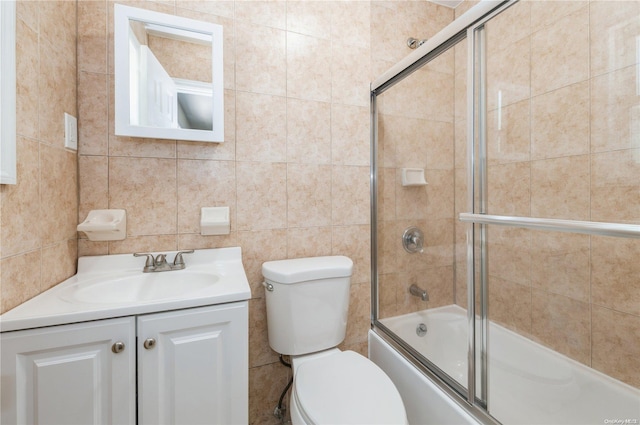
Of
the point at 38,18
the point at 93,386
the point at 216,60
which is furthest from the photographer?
the point at 216,60

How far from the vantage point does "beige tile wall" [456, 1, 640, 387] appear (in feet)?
3.04

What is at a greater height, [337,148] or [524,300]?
[337,148]

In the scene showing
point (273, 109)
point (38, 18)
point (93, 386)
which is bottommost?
point (93, 386)

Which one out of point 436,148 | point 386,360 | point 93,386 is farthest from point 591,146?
point 93,386

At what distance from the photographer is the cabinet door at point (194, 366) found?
85 cm

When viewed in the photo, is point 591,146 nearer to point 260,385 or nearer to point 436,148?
point 436,148

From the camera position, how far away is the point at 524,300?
1226 millimetres

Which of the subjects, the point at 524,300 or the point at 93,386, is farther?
the point at 524,300

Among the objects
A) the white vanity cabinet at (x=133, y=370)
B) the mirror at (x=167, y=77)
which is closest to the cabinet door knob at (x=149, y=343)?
the white vanity cabinet at (x=133, y=370)

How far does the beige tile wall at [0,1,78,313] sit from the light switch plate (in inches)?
0.9

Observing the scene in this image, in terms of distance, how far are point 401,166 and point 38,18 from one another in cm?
153

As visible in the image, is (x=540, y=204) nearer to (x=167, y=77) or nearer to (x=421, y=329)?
(x=421, y=329)

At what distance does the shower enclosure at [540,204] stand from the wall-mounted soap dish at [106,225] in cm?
135

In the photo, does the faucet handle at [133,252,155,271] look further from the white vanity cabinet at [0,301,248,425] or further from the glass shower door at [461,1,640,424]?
the glass shower door at [461,1,640,424]
